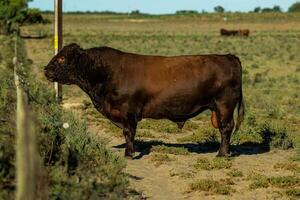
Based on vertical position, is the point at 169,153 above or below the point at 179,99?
below

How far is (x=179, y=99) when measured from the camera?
9898 millimetres

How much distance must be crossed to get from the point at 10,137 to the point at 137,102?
3.03m

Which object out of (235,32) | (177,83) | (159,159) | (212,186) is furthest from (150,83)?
(235,32)

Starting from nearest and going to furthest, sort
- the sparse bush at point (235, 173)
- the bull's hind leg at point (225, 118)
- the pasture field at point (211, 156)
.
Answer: the pasture field at point (211, 156) < the sparse bush at point (235, 173) < the bull's hind leg at point (225, 118)

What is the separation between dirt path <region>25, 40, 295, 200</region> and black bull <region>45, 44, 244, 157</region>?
1.77 ft

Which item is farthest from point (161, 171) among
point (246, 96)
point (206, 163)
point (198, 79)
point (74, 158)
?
point (246, 96)

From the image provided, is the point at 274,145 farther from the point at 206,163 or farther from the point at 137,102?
the point at 137,102

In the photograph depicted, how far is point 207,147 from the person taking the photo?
37.1 feet

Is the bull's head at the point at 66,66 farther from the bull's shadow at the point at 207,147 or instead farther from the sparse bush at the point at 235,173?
the sparse bush at the point at 235,173

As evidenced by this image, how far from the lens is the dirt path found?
8.12 metres

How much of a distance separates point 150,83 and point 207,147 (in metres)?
2.07

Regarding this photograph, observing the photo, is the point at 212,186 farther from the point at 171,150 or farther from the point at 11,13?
the point at 11,13

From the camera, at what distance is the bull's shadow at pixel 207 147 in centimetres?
1094

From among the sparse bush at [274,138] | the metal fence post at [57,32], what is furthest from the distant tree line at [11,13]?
the sparse bush at [274,138]
